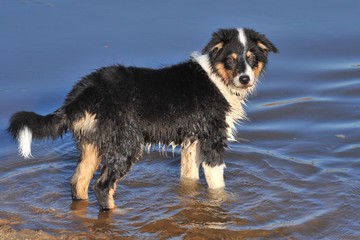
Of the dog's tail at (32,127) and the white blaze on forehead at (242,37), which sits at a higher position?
the white blaze on forehead at (242,37)

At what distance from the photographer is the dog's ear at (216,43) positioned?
6.16 metres

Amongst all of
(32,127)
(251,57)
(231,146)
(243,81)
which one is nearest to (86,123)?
(32,127)

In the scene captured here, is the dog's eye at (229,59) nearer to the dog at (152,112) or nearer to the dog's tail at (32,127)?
the dog at (152,112)

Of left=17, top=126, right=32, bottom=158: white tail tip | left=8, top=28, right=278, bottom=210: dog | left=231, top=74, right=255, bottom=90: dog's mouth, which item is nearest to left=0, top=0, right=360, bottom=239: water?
left=8, top=28, right=278, bottom=210: dog

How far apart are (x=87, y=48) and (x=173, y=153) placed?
3.13 m

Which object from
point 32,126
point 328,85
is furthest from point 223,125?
point 328,85

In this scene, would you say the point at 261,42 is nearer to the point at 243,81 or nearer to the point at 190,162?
the point at 243,81

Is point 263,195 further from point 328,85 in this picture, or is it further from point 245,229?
point 328,85

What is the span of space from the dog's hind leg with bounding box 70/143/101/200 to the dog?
1cm

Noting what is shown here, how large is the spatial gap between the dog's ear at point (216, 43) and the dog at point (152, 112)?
11mm

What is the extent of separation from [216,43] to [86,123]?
1.67 metres

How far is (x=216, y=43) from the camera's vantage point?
621 cm

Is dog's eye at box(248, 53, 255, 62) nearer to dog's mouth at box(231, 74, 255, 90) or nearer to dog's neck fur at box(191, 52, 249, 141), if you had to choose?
dog's mouth at box(231, 74, 255, 90)

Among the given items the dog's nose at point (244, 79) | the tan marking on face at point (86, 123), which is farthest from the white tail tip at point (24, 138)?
the dog's nose at point (244, 79)
